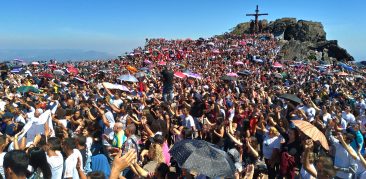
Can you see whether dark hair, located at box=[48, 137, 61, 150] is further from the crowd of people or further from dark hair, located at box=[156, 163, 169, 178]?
dark hair, located at box=[156, 163, 169, 178]

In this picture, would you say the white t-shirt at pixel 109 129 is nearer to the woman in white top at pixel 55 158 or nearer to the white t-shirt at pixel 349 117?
the woman in white top at pixel 55 158

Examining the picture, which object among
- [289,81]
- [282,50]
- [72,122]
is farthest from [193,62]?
[72,122]

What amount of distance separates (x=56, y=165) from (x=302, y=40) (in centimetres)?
5154

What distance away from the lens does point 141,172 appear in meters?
4.79

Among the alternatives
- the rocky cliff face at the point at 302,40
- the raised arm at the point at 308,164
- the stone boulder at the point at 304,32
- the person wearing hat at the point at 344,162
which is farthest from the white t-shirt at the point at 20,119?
the stone boulder at the point at 304,32

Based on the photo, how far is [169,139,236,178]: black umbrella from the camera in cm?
427

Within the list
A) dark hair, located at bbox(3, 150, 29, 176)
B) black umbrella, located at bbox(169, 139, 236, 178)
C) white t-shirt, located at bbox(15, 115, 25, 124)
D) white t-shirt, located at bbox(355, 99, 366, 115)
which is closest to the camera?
dark hair, located at bbox(3, 150, 29, 176)

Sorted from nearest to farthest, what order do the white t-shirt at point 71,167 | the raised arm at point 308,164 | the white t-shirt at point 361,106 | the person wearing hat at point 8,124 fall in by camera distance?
the white t-shirt at point 71,167, the raised arm at point 308,164, the person wearing hat at point 8,124, the white t-shirt at point 361,106

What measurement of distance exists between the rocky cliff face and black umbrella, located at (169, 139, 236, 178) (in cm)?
3491

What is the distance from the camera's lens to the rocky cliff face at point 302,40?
134ft

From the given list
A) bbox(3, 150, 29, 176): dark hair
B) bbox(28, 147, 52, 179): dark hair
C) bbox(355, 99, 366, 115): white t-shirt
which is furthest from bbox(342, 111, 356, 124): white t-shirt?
bbox(3, 150, 29, 176): dark hair

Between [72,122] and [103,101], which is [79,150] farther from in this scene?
[103,101]

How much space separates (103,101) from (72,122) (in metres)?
Answer: 1.60

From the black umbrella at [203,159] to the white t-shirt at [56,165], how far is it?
140cm
